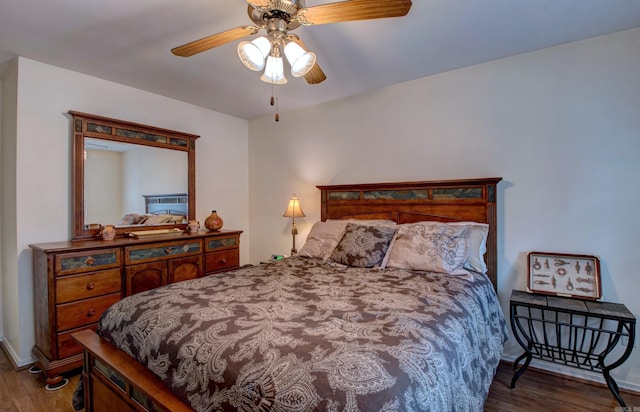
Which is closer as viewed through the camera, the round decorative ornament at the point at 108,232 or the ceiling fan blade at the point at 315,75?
the ceiling fan blade at the point at 315,75

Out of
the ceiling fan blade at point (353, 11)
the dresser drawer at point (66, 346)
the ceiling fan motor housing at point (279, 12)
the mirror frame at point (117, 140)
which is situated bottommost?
the dresser drawer at point (66, 346)

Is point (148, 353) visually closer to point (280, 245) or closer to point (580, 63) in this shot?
point (280, 245)

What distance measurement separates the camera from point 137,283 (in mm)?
2664

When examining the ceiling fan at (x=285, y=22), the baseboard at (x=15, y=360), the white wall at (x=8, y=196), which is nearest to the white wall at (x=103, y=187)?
the white wall at (x=8, y=196)

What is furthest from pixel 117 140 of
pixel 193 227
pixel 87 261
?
pixel 87 261

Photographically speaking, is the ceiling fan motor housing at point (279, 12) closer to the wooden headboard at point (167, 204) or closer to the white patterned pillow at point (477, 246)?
the white patterned pillow at point (477, 246)

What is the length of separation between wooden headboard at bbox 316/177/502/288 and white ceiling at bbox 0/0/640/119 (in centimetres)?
105

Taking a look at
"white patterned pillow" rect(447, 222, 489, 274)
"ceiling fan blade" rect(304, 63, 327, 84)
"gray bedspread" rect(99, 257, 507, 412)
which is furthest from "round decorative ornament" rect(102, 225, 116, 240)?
"white patterned pillow" rect(447, 222, 489, 274)

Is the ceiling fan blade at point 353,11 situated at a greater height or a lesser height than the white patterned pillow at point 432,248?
greater

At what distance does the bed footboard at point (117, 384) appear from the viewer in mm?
1199

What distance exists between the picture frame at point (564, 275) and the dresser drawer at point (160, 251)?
3038 mm

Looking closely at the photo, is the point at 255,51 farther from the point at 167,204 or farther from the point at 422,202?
the point at 167,204

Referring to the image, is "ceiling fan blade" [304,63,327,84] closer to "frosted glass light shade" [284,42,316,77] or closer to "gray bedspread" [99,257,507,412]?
"frosted glass light shade" [284,42,316,77]

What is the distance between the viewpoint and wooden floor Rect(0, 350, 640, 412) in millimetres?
1937
